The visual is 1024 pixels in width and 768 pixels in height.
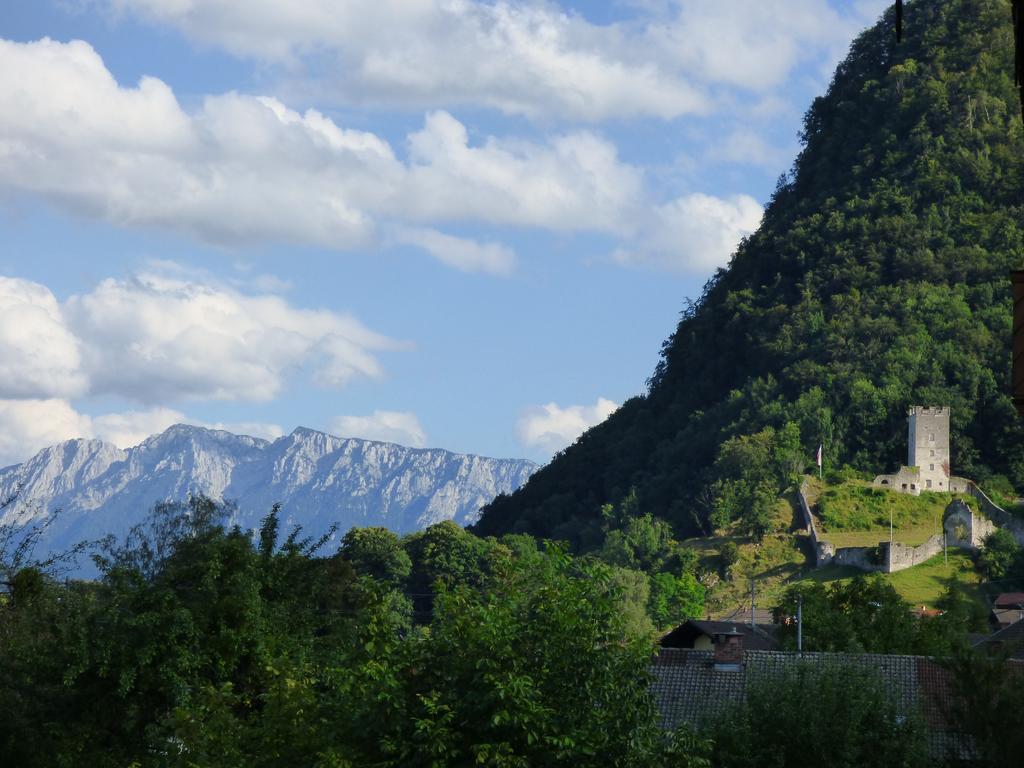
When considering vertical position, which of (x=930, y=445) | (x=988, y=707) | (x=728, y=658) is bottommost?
(x=988, y=707)

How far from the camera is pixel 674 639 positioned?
75688 mm

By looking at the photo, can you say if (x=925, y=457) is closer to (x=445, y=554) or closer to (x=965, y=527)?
(x=965, y=527)

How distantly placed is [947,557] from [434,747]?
105 m

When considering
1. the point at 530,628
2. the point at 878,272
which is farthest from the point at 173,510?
the point at 878,272

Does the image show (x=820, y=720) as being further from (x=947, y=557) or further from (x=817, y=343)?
(x=817, y=343)

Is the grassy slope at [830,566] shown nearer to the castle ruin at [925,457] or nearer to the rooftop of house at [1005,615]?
the castle ruin at [925,457]

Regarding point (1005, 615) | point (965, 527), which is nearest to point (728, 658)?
point (1005, 615)

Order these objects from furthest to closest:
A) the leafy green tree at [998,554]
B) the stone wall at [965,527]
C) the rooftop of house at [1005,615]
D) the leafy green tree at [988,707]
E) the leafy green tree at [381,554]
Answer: the leafy green tree at [381,554], the stone wall at [965,527], the leafy green tree at [998,554], the rooftop of house at [1005,615], the leafy green tree at [988,707]

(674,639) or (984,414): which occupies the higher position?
(984,414)

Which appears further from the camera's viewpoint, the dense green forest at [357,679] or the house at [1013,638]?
the house at [1013,638]

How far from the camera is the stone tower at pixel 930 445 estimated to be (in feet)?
473

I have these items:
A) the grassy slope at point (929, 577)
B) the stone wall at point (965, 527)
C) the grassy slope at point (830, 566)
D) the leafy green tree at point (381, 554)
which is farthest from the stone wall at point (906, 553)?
the leafy green tree at point (381, 554)

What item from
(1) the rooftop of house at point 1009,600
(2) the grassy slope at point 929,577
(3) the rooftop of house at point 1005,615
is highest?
(2) the grassy slope at point 929,577

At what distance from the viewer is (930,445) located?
485ft
